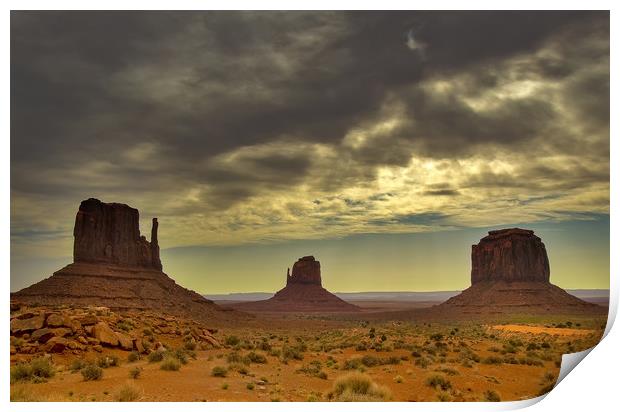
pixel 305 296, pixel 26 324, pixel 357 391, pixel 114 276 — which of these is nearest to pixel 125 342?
pixel 26 324

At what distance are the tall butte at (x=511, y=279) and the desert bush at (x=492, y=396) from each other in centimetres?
4502

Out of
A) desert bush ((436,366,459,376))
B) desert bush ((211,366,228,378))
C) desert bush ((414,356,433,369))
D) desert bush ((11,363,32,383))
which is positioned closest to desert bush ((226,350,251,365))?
desert bush ((211,366,228,378))

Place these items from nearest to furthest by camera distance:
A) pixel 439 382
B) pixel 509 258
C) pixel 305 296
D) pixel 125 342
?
pixel 439 382
pixel 125 342
pixel 509 258
pixel 305 296

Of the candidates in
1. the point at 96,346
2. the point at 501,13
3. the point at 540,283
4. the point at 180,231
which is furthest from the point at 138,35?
the point at 540,283

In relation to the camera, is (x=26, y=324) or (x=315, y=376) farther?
(x=26, y=324)

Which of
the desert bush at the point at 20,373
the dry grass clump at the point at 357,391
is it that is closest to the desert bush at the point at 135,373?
the desert bush at the point at 20,373

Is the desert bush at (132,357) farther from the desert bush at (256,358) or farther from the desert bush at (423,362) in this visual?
the desert bush at (423,362)

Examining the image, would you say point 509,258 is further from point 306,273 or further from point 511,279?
point 306,273

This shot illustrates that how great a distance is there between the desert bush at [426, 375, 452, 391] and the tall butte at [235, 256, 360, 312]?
7332 centimetres

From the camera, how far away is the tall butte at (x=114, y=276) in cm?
3909

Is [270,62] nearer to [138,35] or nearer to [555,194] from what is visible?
[138,35]

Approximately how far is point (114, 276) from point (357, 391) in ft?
128

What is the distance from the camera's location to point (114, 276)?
47031 millimetres

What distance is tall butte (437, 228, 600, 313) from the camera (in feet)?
191
